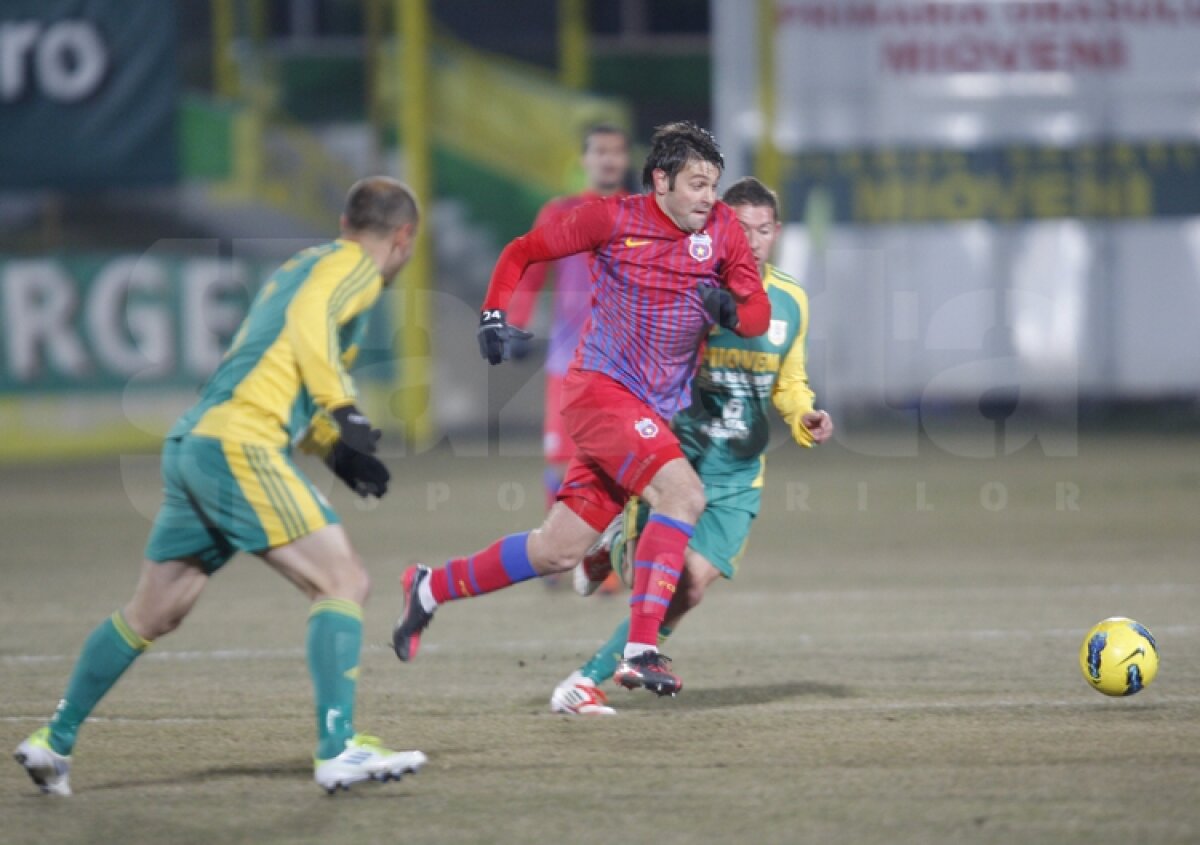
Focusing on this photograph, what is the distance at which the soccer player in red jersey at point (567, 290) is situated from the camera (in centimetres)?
794

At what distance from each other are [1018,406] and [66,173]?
10.5m

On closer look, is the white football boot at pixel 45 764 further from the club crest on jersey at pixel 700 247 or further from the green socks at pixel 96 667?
the club crest on jersey at pixel 700 247

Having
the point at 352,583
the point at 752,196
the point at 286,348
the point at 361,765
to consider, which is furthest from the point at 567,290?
the point at 361,765

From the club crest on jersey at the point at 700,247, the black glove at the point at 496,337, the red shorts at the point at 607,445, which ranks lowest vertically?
the red shorts at the point at 607,445

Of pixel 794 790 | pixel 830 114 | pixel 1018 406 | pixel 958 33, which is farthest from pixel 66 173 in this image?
pixel 794 790

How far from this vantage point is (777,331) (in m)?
5.73

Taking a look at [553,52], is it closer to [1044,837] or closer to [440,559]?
[440,559]

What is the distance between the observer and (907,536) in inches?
403

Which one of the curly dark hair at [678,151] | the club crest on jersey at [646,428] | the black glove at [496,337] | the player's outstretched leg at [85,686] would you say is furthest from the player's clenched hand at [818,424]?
the player's outstretched leg at [85,686]

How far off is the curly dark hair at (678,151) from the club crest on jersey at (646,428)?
30.5 inches

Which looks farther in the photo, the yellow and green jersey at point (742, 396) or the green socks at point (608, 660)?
the yellow and green jersey at point (742, 396)

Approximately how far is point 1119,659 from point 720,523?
139 cm

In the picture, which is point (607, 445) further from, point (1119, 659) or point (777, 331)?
point (1119, 659)

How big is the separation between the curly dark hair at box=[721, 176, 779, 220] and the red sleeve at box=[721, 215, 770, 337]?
0.38 m
